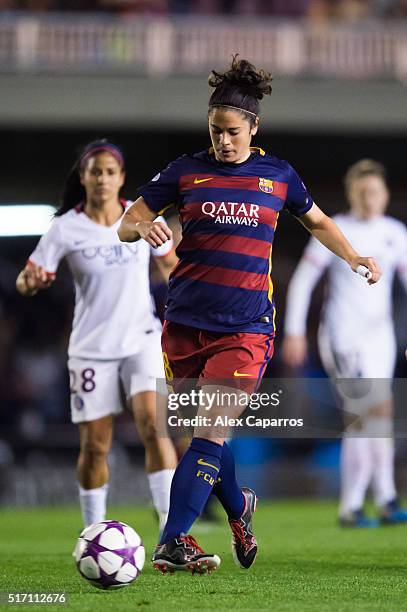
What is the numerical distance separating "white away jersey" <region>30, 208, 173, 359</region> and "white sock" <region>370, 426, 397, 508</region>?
10.3ft

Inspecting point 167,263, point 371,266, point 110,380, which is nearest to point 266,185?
point 371,266

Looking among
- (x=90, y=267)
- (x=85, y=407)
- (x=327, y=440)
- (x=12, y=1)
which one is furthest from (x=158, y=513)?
(x=12, y=1)

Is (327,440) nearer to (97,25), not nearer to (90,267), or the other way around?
(97,25)

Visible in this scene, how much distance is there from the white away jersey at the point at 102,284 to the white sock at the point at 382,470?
3.15 meters

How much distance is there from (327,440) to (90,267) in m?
9.82

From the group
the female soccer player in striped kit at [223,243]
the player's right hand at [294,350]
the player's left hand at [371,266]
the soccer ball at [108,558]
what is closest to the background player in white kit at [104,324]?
the female soccer player in striped kit at [223,243]

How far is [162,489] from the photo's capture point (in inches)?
271

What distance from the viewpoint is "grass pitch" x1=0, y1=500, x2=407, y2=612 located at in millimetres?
4703

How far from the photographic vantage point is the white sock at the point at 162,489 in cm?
686

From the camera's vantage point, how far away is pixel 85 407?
6.92 meters

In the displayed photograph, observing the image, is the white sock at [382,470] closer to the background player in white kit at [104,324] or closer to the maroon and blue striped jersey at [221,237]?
the background player in white kit at [104,324]

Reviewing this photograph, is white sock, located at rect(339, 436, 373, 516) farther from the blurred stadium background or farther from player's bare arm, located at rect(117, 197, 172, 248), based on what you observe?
the blurred stadium background

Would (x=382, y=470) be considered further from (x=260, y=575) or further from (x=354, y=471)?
(x=260, y=575)

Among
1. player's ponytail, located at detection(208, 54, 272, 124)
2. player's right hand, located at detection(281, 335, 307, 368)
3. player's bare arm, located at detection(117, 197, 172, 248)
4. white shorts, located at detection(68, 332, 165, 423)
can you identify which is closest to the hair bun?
player's ponytail, located at detection(208, 54, 272, 124)
